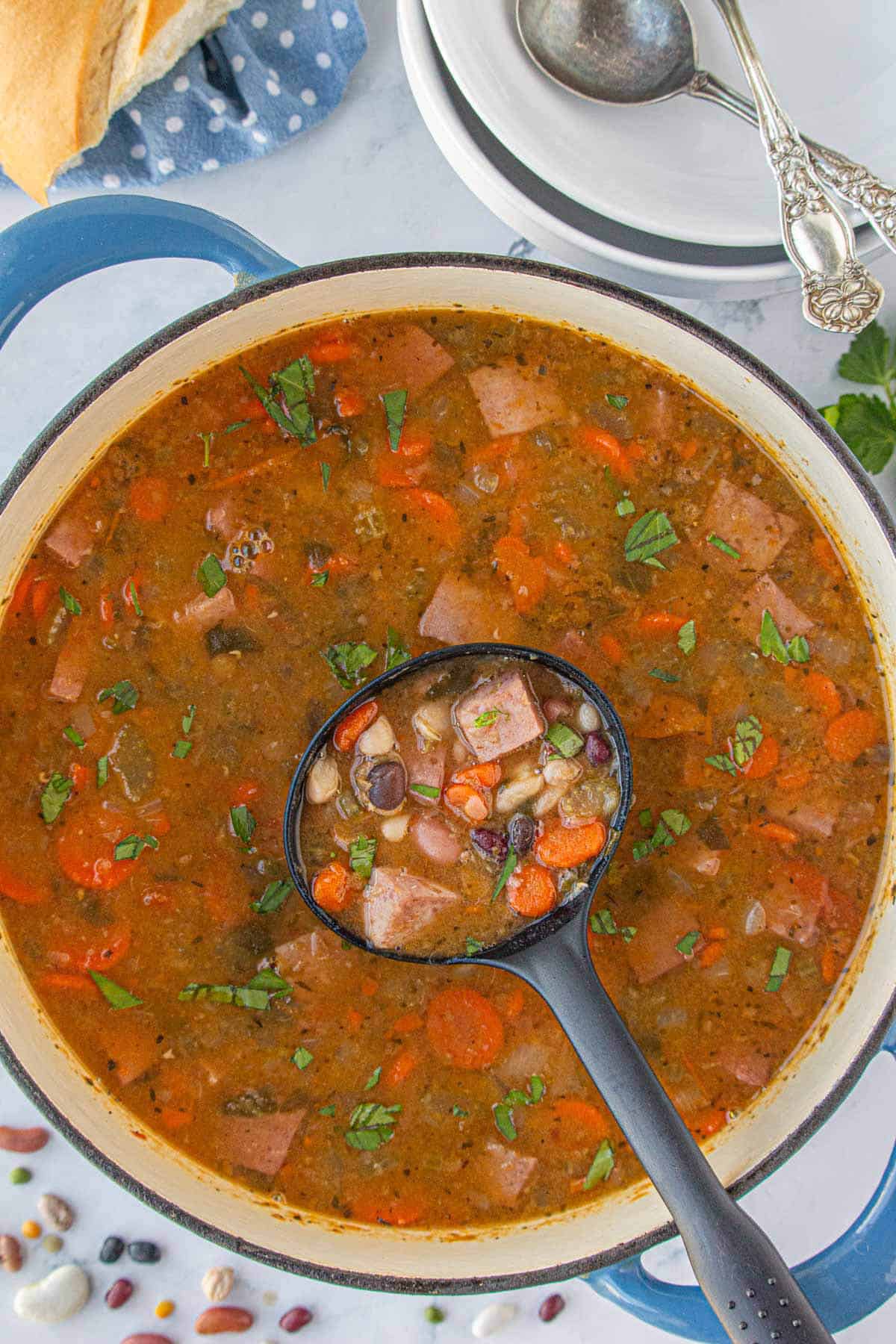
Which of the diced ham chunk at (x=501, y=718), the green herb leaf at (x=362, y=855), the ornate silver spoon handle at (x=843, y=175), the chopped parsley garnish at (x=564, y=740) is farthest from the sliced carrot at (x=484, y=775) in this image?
the ornate silver spoon handle at (x=843, y=175)

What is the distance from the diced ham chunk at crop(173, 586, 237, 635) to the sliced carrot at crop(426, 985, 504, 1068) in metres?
1.12

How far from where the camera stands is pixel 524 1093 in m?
2.96

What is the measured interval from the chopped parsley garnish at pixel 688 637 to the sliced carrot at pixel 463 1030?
1044 mm

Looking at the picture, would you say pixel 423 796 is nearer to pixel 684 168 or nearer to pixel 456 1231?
pixel 456 1231

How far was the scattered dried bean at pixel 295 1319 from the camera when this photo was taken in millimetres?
3342

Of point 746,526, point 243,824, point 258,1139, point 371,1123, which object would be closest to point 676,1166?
point 371,1123

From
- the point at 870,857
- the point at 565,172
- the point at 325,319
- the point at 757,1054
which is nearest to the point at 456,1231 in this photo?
the point at 757,1054

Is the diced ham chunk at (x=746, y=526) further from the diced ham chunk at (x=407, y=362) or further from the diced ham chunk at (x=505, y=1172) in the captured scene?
the diced ham chunk at (x=505, y=1172)

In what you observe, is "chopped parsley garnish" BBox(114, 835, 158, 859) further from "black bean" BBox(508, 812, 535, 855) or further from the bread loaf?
the bread loaf

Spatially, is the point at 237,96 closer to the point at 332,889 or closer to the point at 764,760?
Answer: the point at 332,889

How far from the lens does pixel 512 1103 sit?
2953 mm

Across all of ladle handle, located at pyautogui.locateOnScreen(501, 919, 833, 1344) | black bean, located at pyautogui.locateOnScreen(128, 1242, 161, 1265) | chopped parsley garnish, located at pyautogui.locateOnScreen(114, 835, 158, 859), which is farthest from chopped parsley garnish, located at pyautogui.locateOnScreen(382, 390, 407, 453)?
black bean, located at pyautogui.locateOnScreen(128, 1242, 161, 1265)

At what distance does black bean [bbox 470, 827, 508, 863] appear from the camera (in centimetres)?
276

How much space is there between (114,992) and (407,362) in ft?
5.72
